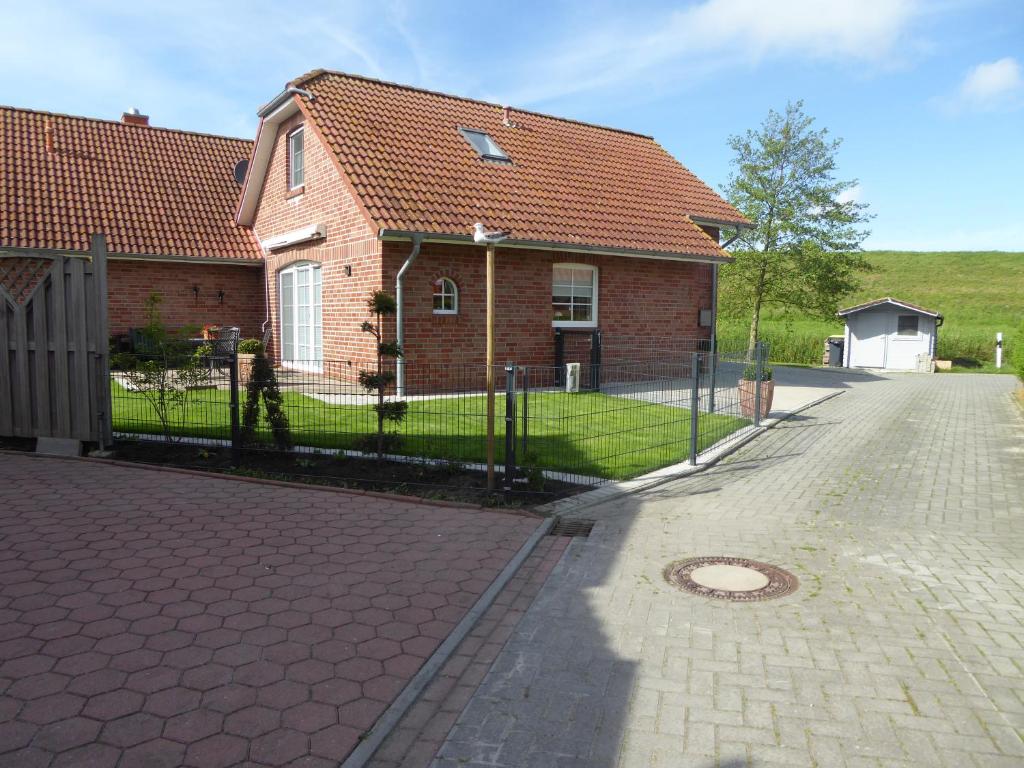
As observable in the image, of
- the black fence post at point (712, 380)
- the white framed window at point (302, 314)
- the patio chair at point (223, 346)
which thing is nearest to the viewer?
the patio chair at point (223, 346)

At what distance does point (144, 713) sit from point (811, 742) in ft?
9.16

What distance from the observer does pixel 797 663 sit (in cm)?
361

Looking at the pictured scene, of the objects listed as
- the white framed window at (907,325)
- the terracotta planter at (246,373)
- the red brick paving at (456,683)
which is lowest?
the red brick paving at (456,683)

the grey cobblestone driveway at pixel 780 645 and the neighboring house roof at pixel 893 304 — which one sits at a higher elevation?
the neighboring house roof at pixel 893 304

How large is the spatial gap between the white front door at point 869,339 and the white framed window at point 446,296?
2485 centimetres

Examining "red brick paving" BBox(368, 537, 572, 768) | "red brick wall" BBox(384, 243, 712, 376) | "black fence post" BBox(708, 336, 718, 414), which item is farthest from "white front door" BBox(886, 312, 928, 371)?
"red brick paving" BBox(368, 537, 572, 768)

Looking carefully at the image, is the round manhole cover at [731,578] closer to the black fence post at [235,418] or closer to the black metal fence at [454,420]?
the black metal fence at [454,420]

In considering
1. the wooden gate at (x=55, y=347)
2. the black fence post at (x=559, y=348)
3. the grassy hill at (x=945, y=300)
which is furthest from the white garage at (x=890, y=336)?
the wooden gate at (x=55, y=347)

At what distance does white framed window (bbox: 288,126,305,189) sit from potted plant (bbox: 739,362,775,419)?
33.8ft

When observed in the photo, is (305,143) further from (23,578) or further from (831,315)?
(831,315)

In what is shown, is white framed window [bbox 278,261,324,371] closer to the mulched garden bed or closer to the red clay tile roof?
the red clay tile roof

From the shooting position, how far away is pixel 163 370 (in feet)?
27.3

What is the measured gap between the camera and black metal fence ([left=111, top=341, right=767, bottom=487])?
306 inches

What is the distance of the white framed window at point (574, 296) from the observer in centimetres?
1484
